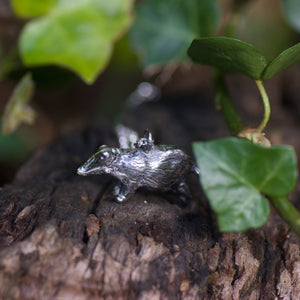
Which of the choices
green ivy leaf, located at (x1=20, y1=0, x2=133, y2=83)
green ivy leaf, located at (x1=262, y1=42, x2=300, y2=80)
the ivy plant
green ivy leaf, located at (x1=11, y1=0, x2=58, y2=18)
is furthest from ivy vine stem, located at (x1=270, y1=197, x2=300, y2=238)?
green ivy leaf, located at (x1=11, y1=0, x2=58, y2=18)

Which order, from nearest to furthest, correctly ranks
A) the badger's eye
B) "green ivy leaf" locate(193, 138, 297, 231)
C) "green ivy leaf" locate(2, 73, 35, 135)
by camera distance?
"green ivy leaf" locate(193, 138, 297, 231) → the badger's eye → "green ivy leaf" locate(2, 73, 35, 135)

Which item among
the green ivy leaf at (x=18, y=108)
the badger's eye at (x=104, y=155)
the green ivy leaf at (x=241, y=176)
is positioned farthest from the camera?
the green ivy leaf at (x=18, y=108)

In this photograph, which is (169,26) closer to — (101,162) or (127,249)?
(101,162)

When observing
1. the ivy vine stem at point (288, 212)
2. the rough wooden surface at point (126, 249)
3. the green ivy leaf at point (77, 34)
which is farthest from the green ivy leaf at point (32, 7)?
the ivy vine stem at point (288, 212)

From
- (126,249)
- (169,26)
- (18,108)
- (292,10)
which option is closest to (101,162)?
(126,249)

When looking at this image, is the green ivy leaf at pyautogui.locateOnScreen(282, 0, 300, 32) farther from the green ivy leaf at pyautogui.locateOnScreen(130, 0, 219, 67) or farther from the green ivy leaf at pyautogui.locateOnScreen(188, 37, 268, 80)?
the green ivy leaf at pyautogui.locateOnScreen(188, 37, 268, 80)

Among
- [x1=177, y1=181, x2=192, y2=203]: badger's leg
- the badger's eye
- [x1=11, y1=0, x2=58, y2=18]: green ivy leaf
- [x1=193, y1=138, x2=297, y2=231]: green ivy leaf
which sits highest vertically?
[x1=11, y1=0, x2=58, y2=18]: green ivy leaf

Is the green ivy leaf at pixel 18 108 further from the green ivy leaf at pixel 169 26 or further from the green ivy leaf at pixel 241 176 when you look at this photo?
the green ivy leaf at pixel 241 176

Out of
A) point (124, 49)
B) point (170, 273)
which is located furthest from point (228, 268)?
point (124, 49)
